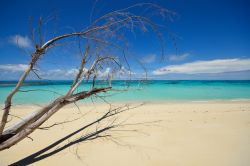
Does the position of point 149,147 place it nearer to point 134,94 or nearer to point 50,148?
point 50,148

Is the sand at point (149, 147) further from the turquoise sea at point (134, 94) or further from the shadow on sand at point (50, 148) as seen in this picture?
the turquoise sea at point (134, 94)

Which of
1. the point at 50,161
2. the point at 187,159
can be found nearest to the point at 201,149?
the point at 187,159

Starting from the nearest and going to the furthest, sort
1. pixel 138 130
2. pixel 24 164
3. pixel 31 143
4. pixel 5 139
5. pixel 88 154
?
pixel 5 139 < pixel 24 164 < pixel 88 154 < pixel 31 143 < pixel 138 130

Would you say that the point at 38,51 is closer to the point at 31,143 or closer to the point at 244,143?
the point at 31,143

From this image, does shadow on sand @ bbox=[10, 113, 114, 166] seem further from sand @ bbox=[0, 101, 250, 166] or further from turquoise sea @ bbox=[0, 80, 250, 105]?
turquoise sea @ bbox=[0, 80, 250, 105]

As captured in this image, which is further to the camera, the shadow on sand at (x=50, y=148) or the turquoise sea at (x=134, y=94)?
the turquoise sea at (x=134, y=94)

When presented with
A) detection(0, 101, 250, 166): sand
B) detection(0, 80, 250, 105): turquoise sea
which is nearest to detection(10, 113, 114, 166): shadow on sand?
detection(0, 101, 250, 166): sand

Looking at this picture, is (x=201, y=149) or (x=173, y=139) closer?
(x=201, y=149)

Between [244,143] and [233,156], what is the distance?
64 centimetres

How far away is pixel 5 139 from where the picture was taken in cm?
221

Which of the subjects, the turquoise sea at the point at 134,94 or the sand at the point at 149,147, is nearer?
the sand at the point at 149,147

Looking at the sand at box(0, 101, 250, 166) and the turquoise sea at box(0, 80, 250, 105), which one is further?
the turquoise sea at box(0, 80, 250, 105)

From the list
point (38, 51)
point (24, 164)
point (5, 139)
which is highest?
point (38, 51)

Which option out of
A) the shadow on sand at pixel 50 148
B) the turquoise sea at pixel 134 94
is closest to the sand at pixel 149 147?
the shadow on sand at pixel 50 148
